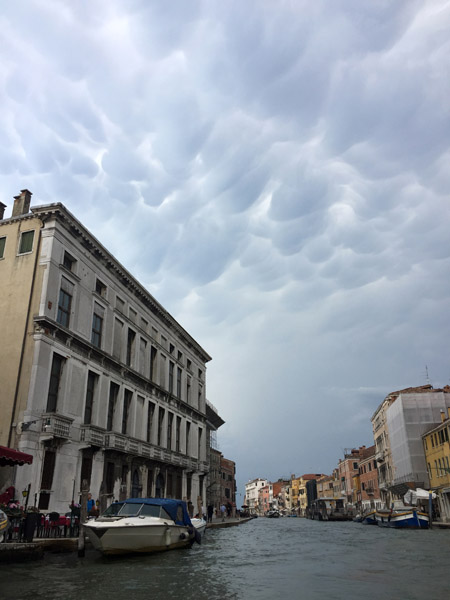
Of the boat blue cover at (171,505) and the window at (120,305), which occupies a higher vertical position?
the window at (120,305)

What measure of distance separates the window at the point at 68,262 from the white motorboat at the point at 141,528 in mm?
12615

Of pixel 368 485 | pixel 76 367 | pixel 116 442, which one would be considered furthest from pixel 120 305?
pixel 368 485

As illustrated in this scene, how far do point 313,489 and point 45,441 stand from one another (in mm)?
106254

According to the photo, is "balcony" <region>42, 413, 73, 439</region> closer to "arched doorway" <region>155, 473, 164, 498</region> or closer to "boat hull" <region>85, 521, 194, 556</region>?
"boat hull" <region>85, 521, 194, 556</region>

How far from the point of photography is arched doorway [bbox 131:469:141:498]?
30391 millimetres

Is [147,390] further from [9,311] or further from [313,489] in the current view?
[313,489]

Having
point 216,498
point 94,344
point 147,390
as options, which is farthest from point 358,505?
point 94,344

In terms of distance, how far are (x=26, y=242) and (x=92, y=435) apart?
998cm

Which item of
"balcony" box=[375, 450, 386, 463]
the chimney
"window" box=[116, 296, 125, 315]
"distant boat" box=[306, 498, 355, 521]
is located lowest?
"distant boat" box=[306, 498, 355, 521]

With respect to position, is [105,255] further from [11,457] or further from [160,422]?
[11,457]

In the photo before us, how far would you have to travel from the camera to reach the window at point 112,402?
29.0m

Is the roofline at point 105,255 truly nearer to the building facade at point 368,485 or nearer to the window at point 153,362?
the window at point 153,362

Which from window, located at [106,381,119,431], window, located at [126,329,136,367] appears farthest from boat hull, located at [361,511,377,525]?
window, located at [106,381,119,431]

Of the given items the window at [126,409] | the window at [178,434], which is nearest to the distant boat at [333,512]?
the window at [178,434]
